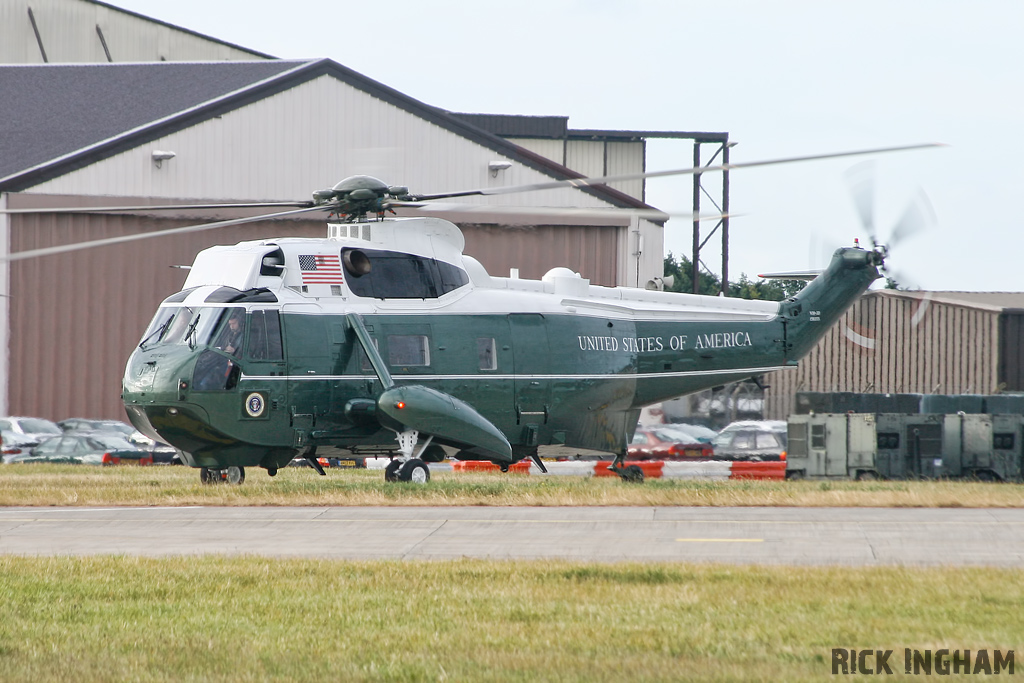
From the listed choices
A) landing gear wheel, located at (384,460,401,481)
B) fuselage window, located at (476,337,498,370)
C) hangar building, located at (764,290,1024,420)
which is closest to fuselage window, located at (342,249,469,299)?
fuselage window, located at (476,337,498,370)

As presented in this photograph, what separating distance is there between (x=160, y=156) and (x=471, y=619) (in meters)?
36.0

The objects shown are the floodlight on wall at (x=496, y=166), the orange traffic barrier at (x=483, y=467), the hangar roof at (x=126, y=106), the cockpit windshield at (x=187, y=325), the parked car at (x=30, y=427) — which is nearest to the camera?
the cockpit windshield at (x=187, y=325)

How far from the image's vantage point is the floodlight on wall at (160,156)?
137 ft

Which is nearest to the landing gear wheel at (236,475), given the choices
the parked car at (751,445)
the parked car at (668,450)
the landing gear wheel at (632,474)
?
the landing gear wheel at (632,474)

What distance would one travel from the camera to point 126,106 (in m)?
45.8

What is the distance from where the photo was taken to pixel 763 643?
25.2ft

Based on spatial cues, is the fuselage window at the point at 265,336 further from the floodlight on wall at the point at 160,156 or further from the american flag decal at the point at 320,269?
the floodlight on wall at the point at 160,156

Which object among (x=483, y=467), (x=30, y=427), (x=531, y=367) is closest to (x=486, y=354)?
(x=531, y=367)

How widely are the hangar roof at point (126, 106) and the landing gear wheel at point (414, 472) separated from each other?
25939 mm

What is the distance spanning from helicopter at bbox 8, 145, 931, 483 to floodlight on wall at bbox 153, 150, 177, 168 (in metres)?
22.0

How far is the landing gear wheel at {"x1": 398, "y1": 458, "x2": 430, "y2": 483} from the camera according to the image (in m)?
19.7

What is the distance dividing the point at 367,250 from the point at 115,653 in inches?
503

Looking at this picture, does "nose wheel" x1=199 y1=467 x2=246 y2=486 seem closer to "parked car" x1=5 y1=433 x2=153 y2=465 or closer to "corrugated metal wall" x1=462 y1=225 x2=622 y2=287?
"parked car" x1=5 y1=433 x2=153 y2=465

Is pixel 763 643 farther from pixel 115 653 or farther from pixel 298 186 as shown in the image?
pixel 298 186
